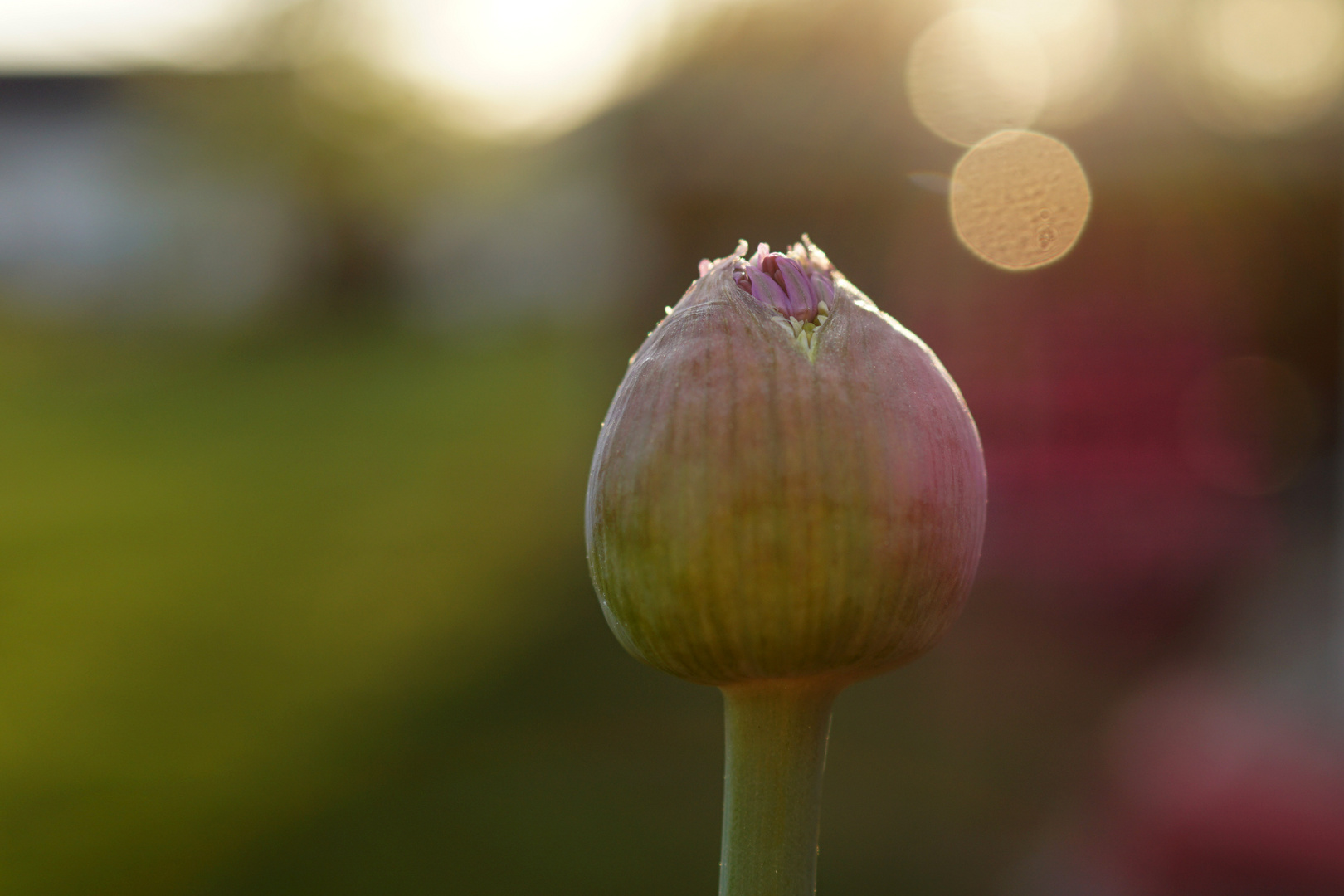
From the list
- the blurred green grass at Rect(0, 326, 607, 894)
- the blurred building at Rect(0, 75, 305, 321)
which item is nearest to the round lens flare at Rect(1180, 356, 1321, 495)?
the blurred green grass at Rect(0, 326, 607, 894)

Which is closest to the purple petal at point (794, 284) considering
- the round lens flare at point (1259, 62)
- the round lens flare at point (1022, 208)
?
the round lens flare at point (1022, 208)

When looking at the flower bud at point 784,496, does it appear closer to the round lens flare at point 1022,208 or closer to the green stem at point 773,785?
the green stem at point 773,785

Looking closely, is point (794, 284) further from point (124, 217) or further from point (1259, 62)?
point (124, 217)

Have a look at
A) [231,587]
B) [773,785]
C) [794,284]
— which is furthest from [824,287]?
[231,587]

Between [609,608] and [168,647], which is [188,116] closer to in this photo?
[168,647]

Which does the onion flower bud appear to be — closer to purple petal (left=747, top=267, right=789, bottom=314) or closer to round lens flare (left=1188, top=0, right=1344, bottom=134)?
purple petal (left=747, top=267, right=789, bottom=314)

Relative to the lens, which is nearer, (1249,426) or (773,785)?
(773,785)
